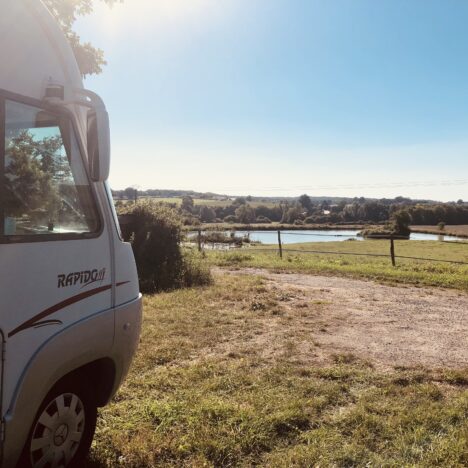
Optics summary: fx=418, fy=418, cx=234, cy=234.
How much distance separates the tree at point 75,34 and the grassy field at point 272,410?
653 centimetres

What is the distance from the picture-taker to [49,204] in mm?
2416

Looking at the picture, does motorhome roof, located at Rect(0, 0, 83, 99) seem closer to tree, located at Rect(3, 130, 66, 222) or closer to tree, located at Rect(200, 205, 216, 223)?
tree, located at Rect(3, 130, 66, 222)

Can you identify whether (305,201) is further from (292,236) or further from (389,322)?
(389,322)

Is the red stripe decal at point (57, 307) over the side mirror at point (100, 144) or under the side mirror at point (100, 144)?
under

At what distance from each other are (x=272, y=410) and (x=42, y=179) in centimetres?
274

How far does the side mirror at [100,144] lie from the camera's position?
2479mm

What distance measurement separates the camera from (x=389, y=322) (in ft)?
23.4

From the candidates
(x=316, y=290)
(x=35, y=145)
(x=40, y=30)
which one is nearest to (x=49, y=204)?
(x=35, y=145)

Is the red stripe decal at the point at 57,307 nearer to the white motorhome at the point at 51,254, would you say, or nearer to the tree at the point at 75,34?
the white motorhome at the point at 51,254

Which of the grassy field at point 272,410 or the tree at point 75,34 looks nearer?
the grassy field at point 272,410

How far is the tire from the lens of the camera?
2.37 metres

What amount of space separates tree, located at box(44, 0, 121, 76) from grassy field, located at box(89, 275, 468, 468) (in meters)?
6.53

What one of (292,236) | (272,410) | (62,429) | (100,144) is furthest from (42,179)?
(292,236)

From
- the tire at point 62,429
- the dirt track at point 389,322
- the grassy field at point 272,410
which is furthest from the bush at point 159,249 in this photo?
the tire at point 62,429
